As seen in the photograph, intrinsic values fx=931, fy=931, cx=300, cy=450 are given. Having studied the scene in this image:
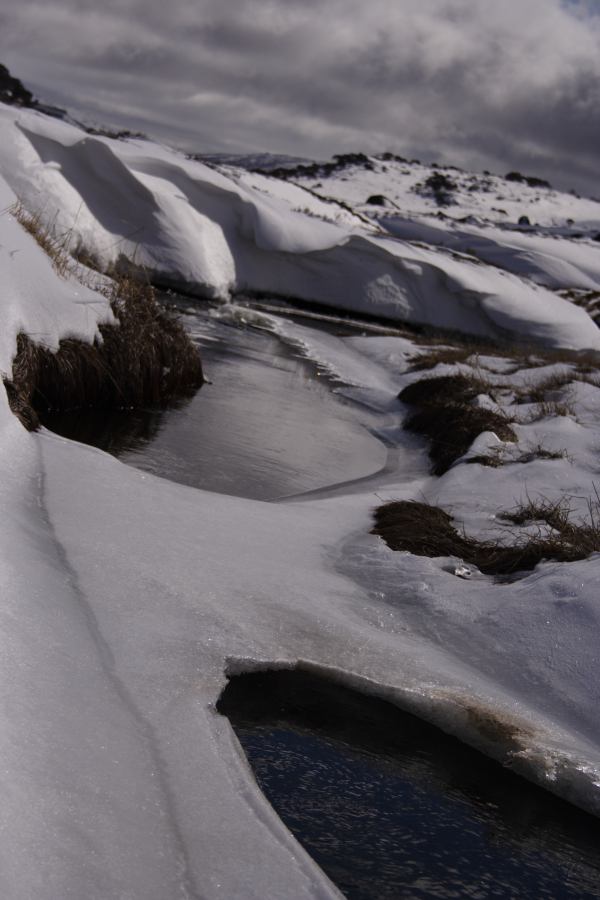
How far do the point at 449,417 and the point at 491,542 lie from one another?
5.10 meters

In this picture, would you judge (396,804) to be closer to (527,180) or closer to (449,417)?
(449,417)

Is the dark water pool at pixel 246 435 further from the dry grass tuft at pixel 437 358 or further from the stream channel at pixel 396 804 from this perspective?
the stream channel at pixel 396 804

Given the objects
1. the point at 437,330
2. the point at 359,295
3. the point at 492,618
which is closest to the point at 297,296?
the point at 359,295

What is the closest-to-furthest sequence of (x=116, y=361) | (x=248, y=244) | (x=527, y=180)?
(x=116, y=361), (x=248, y=244), (x=527, y=180)

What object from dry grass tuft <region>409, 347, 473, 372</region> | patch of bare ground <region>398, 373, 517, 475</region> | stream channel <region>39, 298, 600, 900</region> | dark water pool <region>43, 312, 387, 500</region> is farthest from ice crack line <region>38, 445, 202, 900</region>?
dry grass tuft <region>409, 347, 473, 372</region>

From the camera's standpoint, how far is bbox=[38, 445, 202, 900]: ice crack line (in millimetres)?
2367

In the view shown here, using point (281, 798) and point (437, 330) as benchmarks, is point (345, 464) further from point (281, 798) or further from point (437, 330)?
point (437, 330)

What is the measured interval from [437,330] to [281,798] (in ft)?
68.7

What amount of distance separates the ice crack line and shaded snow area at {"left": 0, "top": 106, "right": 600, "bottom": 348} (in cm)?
922

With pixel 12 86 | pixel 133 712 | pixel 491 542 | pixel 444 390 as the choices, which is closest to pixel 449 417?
pixel 444 390

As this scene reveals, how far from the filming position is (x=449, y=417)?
1055 centimetres

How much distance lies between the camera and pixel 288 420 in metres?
10.2

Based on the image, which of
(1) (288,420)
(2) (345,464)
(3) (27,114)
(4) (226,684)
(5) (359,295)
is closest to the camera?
(4) (226,684)

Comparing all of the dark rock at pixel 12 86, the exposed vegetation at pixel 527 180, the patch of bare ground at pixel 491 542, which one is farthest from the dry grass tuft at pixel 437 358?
→ the exposed vegetation at pixel 527 180
